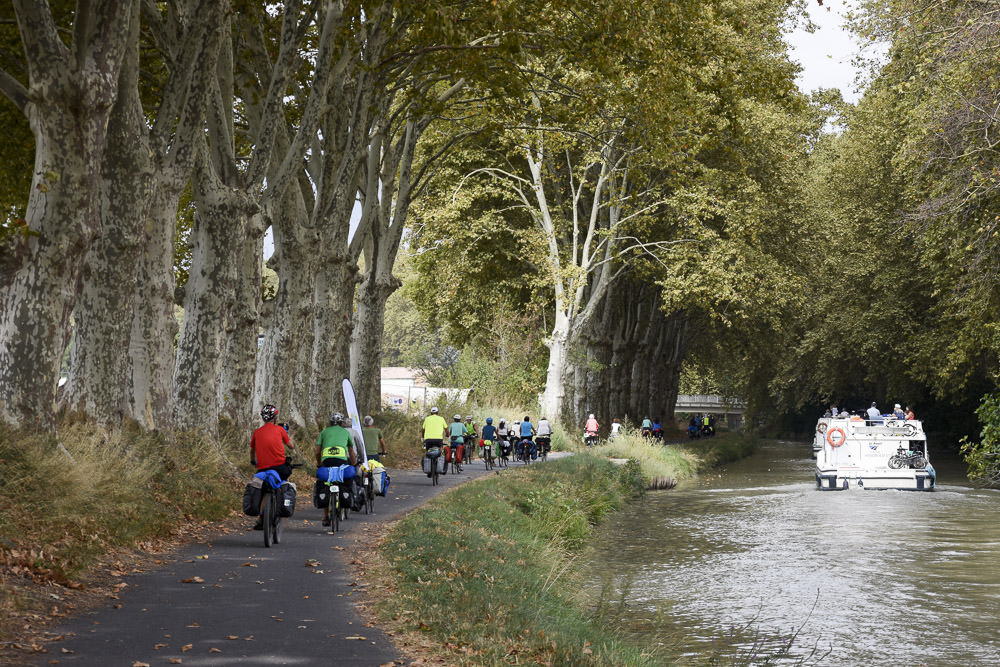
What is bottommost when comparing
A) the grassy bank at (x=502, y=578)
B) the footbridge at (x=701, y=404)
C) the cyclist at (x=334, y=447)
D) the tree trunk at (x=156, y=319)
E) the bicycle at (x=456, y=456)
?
the grassy bank at (x=502, y=578)

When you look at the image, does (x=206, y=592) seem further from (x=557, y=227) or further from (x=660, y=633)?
(x=557, y=227)

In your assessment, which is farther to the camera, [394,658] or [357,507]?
[357,507]

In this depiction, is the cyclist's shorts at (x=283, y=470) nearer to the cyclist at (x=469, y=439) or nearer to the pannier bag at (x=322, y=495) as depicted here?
the pannier bag at (x=322, y=495)

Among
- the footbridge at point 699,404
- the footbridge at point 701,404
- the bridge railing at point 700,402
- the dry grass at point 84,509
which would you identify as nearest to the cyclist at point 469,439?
the dry grass at point 84,509

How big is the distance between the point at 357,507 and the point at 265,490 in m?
3.89

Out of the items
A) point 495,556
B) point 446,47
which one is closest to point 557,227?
point 446,47

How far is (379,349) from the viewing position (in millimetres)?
34656

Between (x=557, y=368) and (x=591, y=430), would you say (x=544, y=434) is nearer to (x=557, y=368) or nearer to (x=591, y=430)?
(x=557, y=368)

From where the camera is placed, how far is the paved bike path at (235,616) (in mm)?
8586

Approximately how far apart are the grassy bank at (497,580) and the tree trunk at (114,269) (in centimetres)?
451

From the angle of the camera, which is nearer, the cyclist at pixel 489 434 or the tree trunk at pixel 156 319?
the tree trunk at pixel 156 319

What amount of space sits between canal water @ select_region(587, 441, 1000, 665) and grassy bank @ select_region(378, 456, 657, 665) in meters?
0.97

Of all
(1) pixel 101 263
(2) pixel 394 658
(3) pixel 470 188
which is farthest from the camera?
(3) pixel 470 188

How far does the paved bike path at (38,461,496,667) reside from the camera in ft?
28.2
